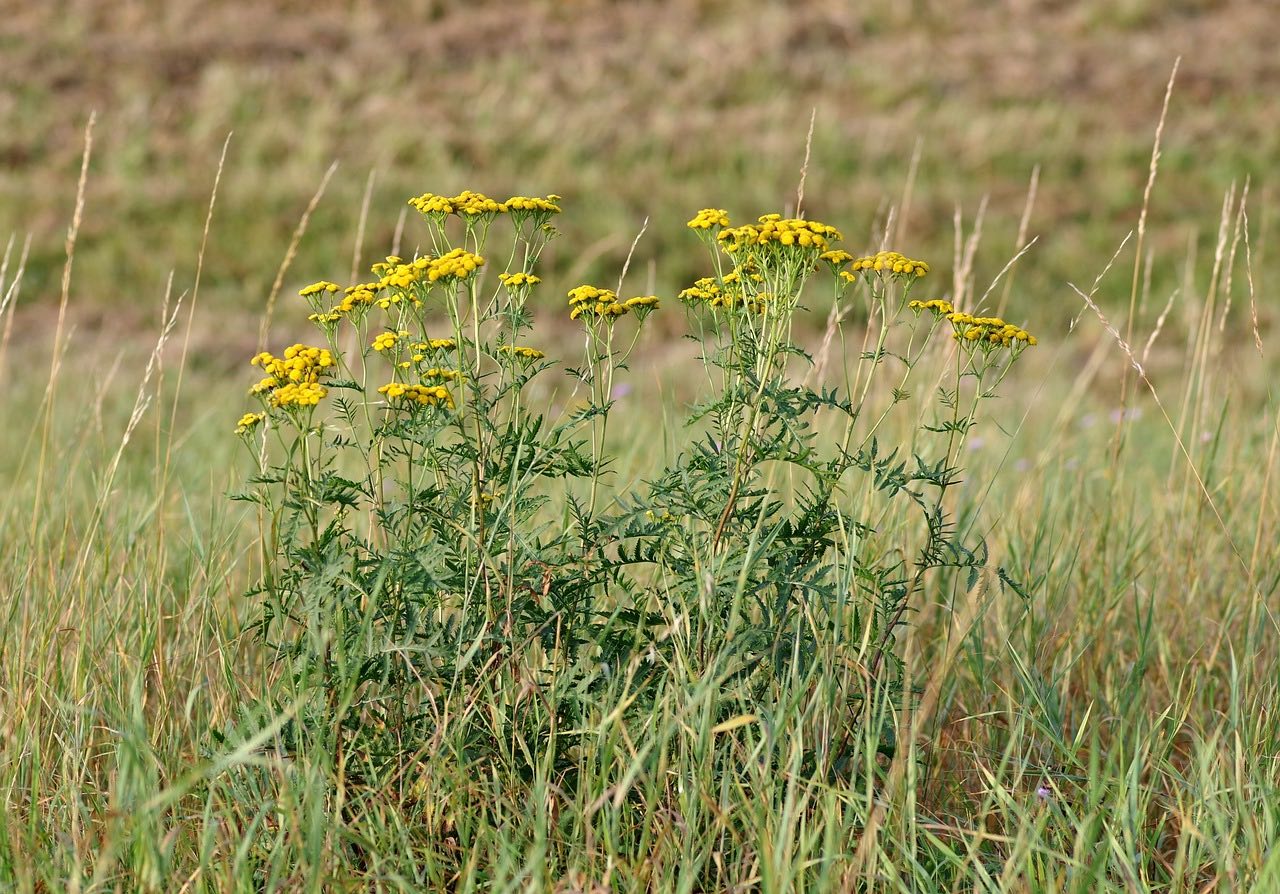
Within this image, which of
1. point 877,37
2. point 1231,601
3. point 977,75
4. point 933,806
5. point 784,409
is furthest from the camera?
point 877,37

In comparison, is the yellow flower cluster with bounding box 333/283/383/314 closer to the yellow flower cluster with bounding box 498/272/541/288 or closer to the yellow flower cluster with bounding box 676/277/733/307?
the yellow flower cluster with bounding box 498/272/541/288

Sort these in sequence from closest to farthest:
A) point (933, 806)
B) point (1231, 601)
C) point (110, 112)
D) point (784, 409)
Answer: point (784, 409) → point (933, 806) → point (1231, 601) → point (110, 112)

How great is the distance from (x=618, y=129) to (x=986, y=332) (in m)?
11.9

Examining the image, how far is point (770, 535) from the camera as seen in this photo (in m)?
1.74

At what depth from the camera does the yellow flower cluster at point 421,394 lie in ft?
Answer: 5.27

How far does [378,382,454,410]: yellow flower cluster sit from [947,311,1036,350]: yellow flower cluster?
735mm

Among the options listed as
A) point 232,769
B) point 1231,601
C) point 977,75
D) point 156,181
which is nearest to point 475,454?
point 232,769

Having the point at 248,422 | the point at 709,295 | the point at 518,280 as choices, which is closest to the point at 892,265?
the point at 709,295

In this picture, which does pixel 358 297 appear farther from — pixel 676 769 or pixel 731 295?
pixel 676 769

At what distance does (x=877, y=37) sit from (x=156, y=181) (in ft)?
31.8

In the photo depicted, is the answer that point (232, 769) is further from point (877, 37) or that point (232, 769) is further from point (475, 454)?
point (877, 37)

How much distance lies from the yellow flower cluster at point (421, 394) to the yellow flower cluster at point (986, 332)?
0.74 metres

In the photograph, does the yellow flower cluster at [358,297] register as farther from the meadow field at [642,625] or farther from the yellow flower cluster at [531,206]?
the yellow flower cluster at [531,206]

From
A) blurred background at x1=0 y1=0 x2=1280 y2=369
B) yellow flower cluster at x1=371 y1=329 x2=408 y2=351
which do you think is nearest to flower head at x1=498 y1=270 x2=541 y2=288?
yellow flower cluster at x1=371 y1=329 x2=408 y2=351
